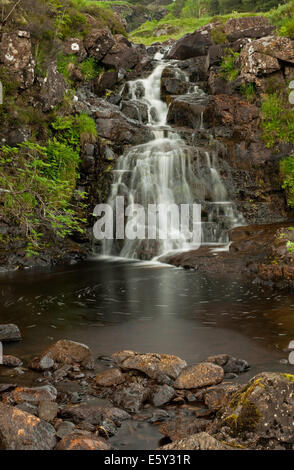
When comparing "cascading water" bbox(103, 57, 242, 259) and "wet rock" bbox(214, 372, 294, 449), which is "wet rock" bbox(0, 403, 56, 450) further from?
"cascading water" bbox(103, 57, 242, 259)

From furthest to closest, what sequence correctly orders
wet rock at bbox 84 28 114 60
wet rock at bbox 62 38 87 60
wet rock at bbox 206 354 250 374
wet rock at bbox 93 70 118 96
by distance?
wet rock at bbox 84 28 114 60 < wet rock at bbox 93 70 118 96 < wet rock at bbox 62 38 87 60 < wet rock at bbox 206 354 250 374

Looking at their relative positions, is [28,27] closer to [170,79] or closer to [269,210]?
[170,79]

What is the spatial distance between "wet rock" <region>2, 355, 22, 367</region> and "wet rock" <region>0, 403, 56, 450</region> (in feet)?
6.21

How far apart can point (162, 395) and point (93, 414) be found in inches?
31.4

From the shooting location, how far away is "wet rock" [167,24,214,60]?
2391 centimetres

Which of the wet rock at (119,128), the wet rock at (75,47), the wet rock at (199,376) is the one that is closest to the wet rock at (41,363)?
→ the wet rock at (199,376)

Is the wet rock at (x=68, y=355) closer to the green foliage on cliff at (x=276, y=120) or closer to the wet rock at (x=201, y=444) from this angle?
the wet rock at (x=201, y=444)

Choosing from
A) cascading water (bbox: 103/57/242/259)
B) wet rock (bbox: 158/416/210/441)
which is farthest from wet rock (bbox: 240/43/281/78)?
wet rock (bbox: 158/416/210/441)

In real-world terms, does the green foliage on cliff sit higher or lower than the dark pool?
higher

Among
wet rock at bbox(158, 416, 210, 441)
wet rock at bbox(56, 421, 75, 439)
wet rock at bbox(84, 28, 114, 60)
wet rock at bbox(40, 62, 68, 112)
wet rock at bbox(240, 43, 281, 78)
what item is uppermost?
wet rock at bbox(84, 28, 114, 60)

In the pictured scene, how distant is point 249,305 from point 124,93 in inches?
662

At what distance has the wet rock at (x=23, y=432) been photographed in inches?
128

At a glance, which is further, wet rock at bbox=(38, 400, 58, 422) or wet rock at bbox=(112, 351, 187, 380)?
wet rock at bbox=(112, 351, 187, 380)
